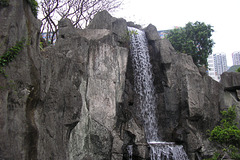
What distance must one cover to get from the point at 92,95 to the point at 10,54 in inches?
188

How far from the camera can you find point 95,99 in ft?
32.9

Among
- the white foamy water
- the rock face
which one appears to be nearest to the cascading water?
the white foamy water

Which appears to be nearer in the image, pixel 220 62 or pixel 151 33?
pixel 151 33

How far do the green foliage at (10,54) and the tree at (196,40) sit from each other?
17830mm

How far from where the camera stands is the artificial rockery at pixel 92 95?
5781mm

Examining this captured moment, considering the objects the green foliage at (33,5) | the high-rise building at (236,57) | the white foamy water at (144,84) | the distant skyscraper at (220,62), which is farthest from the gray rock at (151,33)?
the distant skyscraper at (220,62)

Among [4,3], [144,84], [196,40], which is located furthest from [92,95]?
[196,40]

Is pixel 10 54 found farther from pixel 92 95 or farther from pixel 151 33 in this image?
pixel 151 33

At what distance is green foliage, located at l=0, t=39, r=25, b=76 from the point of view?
5.50 meters

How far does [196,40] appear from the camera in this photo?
21.8m

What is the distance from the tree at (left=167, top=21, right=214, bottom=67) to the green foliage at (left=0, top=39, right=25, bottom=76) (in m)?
17.8

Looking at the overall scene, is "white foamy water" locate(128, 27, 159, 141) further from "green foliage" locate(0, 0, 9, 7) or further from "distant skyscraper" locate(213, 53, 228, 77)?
"distant skyscraper" locate(213, 53, 228, 77)

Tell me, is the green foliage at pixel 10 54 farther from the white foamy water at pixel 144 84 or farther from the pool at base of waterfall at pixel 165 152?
the white foamy water at pixel 144 84

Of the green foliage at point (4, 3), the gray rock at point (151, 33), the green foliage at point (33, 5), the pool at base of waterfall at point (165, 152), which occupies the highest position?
the gray rock at point (151, 33)
